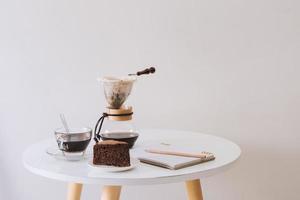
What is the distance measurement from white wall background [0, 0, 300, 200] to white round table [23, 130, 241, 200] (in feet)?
0.88

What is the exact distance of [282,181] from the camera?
1.59 metres

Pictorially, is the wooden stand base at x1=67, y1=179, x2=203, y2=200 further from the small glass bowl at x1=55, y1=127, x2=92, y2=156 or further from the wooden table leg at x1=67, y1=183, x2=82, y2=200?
the small glass bowl at x1=55, y1=127, x2=92, y2=156

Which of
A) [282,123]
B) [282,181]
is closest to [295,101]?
[282,123]

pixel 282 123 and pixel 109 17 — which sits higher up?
pixel 109 17

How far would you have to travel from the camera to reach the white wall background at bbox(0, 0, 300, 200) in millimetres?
1532

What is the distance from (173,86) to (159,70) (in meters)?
0.07

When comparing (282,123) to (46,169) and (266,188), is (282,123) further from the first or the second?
(46,169)

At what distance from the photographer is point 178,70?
5.15 feet

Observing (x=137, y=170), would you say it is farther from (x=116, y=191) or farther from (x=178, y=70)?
(x=178, y=70)

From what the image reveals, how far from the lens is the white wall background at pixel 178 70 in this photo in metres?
1.53

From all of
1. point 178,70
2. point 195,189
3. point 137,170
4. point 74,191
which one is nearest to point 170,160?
point 137,170

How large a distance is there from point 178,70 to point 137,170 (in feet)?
2.03

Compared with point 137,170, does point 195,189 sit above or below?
below

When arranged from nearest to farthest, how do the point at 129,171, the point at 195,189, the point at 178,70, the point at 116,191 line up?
the point at 129,171
the point at 116,191
the point at 195,189
the point at 178,70
